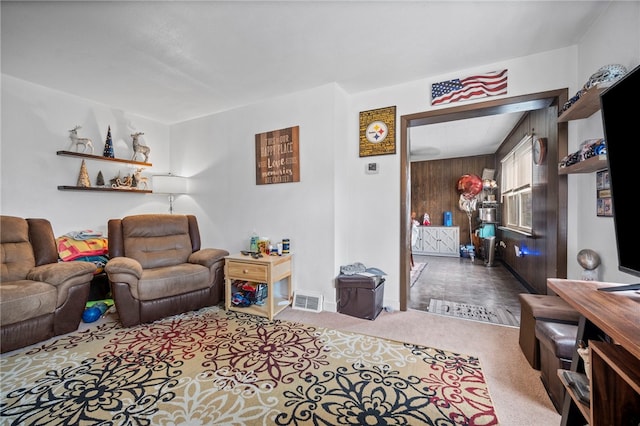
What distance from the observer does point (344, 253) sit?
117 inches

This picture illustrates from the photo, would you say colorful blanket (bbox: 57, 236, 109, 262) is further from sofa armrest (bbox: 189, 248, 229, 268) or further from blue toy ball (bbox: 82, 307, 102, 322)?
sofa armrest (bbox: 189, 248, 229, 268)

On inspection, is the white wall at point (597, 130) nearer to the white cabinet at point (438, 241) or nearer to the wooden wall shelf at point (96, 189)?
the white cabinet at point (438, 241)

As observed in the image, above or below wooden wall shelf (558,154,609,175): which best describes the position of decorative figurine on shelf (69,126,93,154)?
above

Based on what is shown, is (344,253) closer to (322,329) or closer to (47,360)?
(322,329)

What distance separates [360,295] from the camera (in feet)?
8.52

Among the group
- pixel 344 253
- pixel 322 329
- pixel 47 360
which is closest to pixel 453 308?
pixel 344 253

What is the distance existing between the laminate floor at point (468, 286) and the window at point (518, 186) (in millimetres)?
892

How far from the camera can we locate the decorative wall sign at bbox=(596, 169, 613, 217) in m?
1.66

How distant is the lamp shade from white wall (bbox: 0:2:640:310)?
1.82ft

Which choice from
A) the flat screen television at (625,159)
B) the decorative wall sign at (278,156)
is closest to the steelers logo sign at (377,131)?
the decorative wall sign at (278,156)

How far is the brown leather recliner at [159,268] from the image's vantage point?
2336 mm

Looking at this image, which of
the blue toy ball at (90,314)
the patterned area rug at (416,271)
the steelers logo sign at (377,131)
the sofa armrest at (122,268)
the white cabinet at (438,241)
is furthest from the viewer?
the white cabinet at (438,241)

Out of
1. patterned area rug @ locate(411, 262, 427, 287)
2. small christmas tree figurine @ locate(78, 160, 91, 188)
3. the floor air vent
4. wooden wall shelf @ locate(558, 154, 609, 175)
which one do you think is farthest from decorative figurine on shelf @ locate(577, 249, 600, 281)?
small christmas tree figurine @ locate(78, 160, 91, 188)

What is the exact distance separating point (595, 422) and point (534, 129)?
358cm
